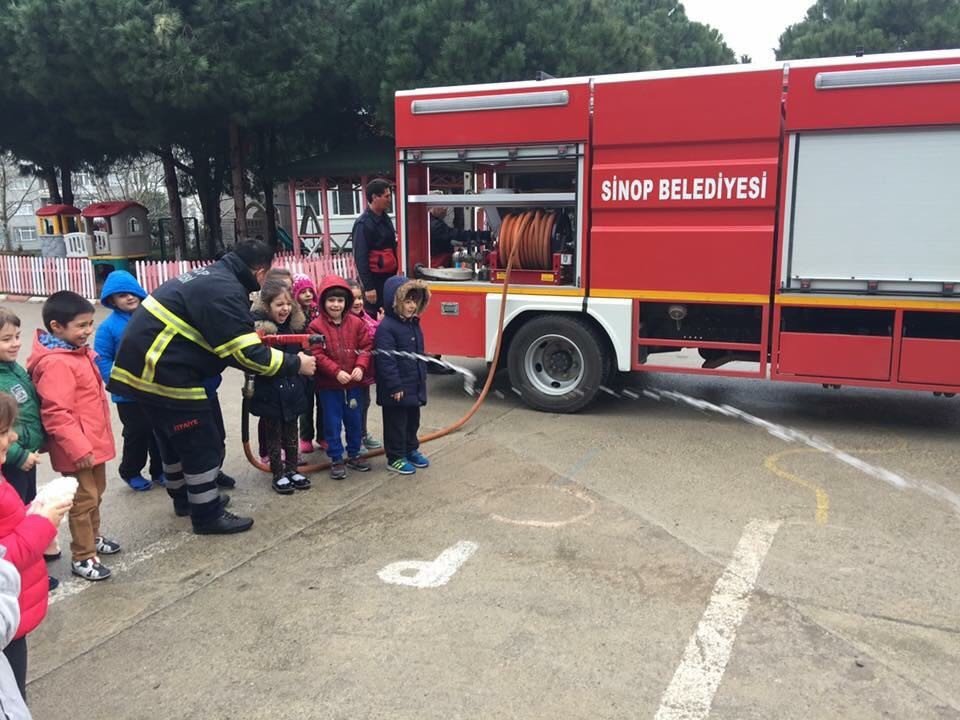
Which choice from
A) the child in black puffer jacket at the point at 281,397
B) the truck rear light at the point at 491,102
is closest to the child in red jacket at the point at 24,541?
the child in black puffer jacket at the point at 281,397

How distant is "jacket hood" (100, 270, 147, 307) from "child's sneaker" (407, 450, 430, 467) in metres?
2.03

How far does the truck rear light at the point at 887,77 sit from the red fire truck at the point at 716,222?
1cm

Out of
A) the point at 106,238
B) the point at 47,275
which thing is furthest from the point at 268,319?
the point at 106,238

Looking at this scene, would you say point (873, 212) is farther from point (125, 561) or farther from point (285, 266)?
point (285, 266)

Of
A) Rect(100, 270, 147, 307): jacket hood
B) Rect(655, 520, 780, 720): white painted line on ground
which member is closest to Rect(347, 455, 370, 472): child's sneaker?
Rect(100, 270, 147, 307): jacket hood

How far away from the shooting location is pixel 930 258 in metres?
5.96

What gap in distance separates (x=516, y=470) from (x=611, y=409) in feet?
6.39

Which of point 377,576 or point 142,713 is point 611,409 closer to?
point 377,576

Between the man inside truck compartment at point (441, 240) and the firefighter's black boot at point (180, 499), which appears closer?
the firefighter's black boot at point (180, 499)

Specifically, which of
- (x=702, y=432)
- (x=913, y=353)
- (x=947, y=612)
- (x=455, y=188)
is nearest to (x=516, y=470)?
(x=702, y=432)

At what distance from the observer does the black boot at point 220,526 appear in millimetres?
4586

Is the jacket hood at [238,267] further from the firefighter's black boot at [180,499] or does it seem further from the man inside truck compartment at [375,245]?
the man inside truck compartment at [375,245]

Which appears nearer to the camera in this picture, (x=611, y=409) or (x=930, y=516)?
(x=930, y=516)

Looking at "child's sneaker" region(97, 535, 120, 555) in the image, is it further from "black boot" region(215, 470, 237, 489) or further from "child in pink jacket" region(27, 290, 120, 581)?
"black boot" region(215, 470, 237, 489)
